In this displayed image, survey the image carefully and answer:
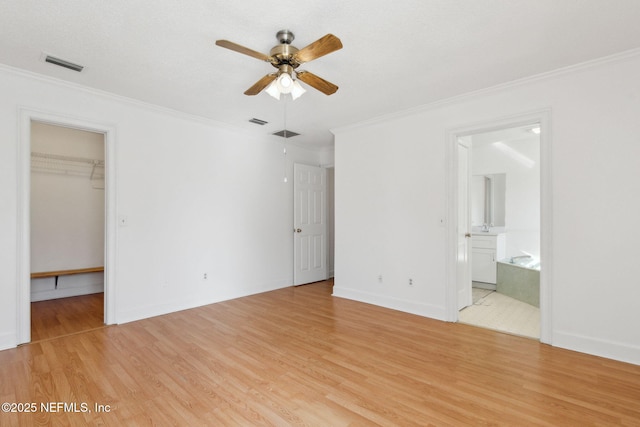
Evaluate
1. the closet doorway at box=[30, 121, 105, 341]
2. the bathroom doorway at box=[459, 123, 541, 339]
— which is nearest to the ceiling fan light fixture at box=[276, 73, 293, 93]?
the bathroom doorway at box=[459, 123, 541, 339]

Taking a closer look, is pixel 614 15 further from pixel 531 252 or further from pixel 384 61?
pixel 531 252

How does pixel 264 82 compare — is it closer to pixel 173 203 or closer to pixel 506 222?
pixel 173 203

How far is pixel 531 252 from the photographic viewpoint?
543 centimetres

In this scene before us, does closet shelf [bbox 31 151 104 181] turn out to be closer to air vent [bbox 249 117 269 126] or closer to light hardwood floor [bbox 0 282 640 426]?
air vent [bbox 249 117 269 126]

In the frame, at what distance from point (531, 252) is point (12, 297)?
706cm

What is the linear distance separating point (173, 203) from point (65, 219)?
84.7 inches

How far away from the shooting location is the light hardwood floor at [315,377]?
1.92m

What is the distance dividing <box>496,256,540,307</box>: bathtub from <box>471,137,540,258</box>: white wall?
435mm

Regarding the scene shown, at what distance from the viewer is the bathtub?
4.26 m

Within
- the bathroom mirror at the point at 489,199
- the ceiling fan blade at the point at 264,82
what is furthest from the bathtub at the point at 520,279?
the ceiling fan blade at the point at 264,82

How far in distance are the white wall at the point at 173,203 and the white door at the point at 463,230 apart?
282 cm

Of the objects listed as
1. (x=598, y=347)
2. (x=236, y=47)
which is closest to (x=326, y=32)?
(x=236, y=47)

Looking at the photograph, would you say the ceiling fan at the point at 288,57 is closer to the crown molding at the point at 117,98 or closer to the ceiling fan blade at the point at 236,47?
the ceiling fan blade at the point at 236,47

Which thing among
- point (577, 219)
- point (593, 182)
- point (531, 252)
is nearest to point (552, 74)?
point (593, 182)
